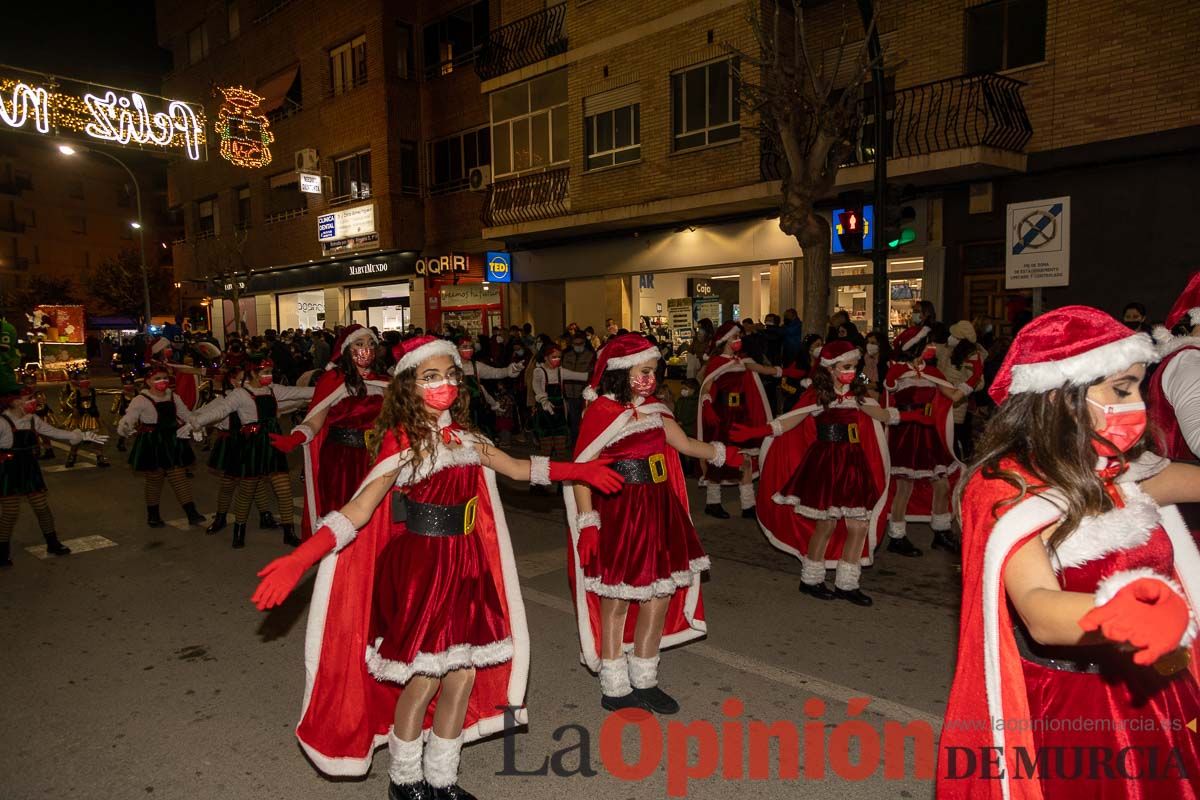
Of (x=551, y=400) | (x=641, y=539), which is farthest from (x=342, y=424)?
(x=551, y=400)

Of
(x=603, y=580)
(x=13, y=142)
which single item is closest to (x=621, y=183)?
(x=603, y=580)

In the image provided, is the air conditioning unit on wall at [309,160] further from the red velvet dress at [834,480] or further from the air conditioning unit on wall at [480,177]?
the red velvet dress at [834,480]

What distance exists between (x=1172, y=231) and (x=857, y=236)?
16.4ft

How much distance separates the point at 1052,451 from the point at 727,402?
22.5 feet

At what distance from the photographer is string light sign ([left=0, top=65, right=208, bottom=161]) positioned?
2278cm

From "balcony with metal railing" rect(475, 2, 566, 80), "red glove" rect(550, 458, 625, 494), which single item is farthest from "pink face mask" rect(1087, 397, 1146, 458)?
"balcony with metal railing" rect(475, 2, 566, 80)

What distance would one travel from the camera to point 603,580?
430 cm

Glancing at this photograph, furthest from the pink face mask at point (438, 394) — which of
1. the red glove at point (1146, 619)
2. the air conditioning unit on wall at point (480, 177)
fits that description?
the air conditioning unit on wall at point (480, 177)

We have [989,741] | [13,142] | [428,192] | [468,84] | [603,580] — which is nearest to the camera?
[989,741]

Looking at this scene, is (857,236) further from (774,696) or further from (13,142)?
(13,142)

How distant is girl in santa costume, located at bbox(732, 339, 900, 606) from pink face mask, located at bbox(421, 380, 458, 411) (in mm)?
2700

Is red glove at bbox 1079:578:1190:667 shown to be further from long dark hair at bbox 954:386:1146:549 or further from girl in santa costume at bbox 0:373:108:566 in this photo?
girl in santa costume at bbox 0:373:108:566

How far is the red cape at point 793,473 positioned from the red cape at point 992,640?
374 cm

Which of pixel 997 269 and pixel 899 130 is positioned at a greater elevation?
pixel 899 130
